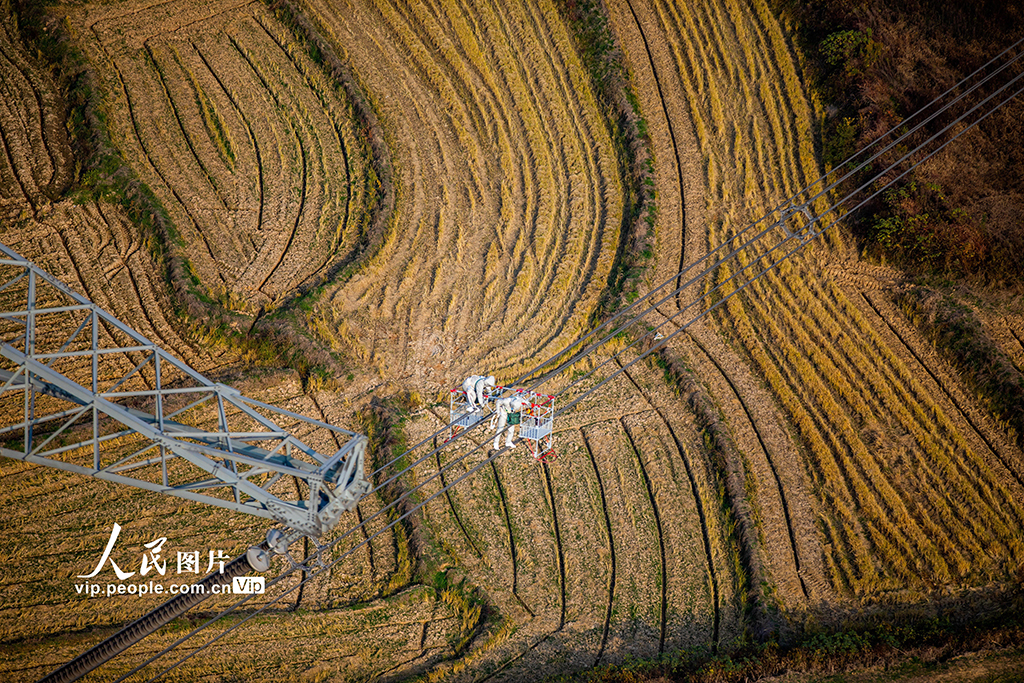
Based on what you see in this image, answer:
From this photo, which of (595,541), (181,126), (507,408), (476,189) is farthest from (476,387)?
(181,126)

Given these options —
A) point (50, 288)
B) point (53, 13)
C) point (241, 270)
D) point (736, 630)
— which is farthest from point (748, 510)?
→ point (53, 13)

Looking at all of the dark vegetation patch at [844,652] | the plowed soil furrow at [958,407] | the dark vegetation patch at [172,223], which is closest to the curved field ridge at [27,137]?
the dark vegetation patch at [172,223]

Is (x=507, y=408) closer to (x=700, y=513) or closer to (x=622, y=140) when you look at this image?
(x=700, y=513)

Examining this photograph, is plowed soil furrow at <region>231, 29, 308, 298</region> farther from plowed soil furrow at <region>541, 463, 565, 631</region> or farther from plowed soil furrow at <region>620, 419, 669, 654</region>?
plowed soil furrow at <region>620, 419, 669, 654</region>

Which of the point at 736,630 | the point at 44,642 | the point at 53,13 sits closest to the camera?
the point at 44,642

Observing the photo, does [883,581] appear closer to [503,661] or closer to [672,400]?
[672,400]

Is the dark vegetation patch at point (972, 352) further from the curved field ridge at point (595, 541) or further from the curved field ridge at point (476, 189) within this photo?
the curved field ridge at point (476, 189)
